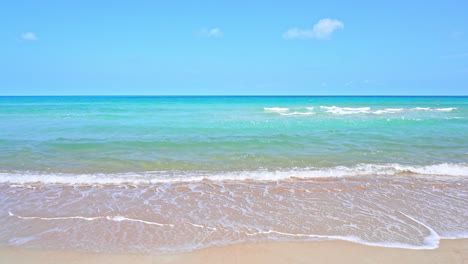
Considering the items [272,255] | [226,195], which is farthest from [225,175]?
[272,255]

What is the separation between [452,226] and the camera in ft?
14.4

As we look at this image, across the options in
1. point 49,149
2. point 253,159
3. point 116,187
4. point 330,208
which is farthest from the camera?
point 49,149

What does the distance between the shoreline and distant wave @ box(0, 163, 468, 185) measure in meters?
3.22

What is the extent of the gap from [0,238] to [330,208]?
5.17 m

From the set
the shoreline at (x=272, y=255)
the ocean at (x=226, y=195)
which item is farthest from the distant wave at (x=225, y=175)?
the shoreline at (x=272, y=255)

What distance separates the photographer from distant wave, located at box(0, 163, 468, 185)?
6906 millimetres

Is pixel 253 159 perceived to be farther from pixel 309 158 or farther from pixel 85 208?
pixel 85 208

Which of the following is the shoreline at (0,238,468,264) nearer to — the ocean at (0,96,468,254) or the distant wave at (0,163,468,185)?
the ocean at (0,96,468,254)

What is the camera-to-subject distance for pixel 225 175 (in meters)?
7.32

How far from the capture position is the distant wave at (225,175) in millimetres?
6906

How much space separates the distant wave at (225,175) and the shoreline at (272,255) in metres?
3.22

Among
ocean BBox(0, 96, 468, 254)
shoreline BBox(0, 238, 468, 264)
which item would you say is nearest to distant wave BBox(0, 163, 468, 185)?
ocean BBox(0, 96, 468, 254)

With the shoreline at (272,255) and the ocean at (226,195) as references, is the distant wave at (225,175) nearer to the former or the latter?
the ocean at (226,195)

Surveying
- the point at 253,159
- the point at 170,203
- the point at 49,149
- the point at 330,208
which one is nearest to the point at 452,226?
the point at 330,208
